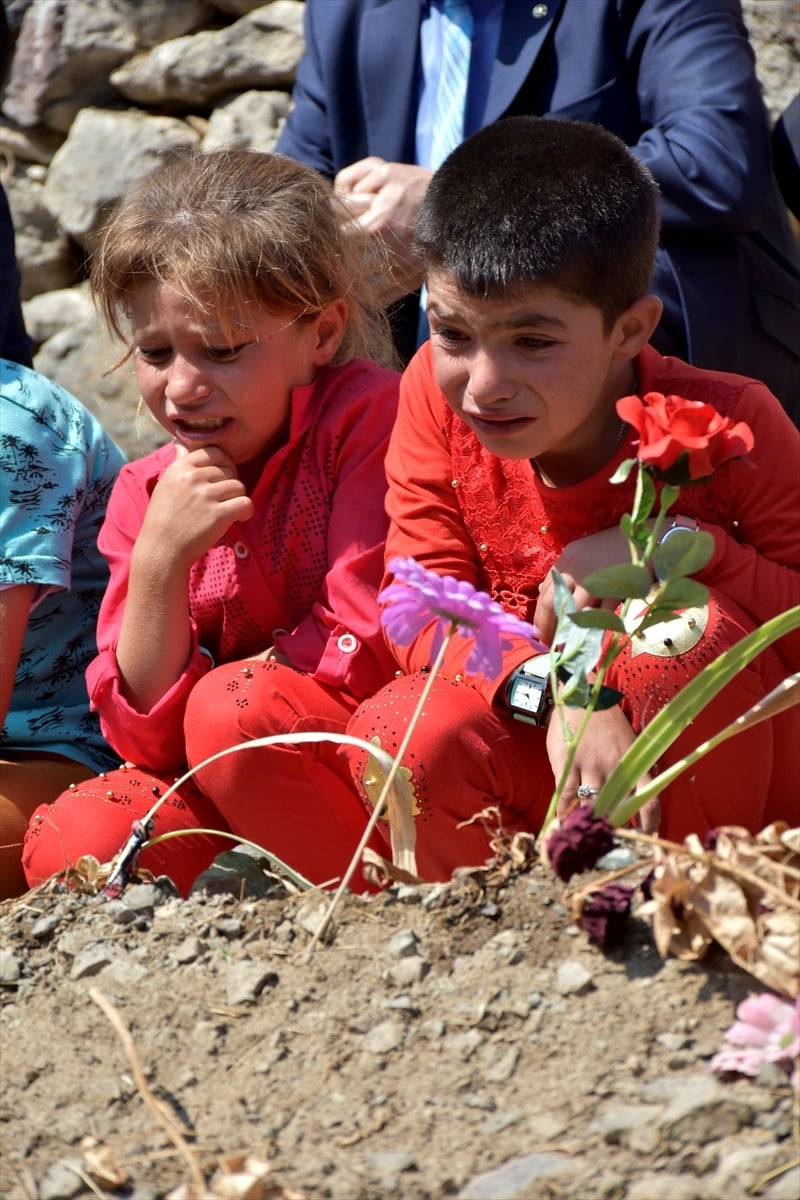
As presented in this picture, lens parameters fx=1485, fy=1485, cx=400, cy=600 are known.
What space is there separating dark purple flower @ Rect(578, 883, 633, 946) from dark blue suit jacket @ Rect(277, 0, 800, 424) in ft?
4.78

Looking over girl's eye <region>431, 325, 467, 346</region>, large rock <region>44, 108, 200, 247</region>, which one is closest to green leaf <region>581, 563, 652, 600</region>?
girl's eye <region>431, 325, 467, 346</region>

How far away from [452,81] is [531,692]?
4.83ft

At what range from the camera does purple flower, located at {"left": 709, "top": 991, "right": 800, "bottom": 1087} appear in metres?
1.32

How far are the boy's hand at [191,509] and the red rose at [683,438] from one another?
0.94 meters

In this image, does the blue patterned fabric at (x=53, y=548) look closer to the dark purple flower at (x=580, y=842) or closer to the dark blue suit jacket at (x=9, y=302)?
the dark blue suit jacket at (x=9, y=302)

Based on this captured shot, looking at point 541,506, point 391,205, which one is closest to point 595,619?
point 541,506

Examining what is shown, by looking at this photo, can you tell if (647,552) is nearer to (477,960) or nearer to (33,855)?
(477,960)

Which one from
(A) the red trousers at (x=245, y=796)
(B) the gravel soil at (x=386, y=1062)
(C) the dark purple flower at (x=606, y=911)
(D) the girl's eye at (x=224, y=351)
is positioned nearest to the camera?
(B) the gravel soil at (x=386, y=1062)

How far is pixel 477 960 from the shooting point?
1.54m

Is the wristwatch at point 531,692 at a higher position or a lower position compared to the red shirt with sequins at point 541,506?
lower

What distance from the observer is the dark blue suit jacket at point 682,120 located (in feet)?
8.77

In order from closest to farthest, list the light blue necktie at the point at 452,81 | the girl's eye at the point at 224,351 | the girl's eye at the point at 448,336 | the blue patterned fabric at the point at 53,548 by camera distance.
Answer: the girl's eye at the point at 448,336
the girl's eye at the point at 224,351
the blue patterned fabric at the point at 53,548
the light blue necktie at the point at 452,81

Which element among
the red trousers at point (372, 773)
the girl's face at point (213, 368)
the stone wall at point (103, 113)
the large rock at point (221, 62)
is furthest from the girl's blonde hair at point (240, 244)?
the large rock at point (221, 62)

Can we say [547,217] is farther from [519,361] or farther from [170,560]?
[170,560]
